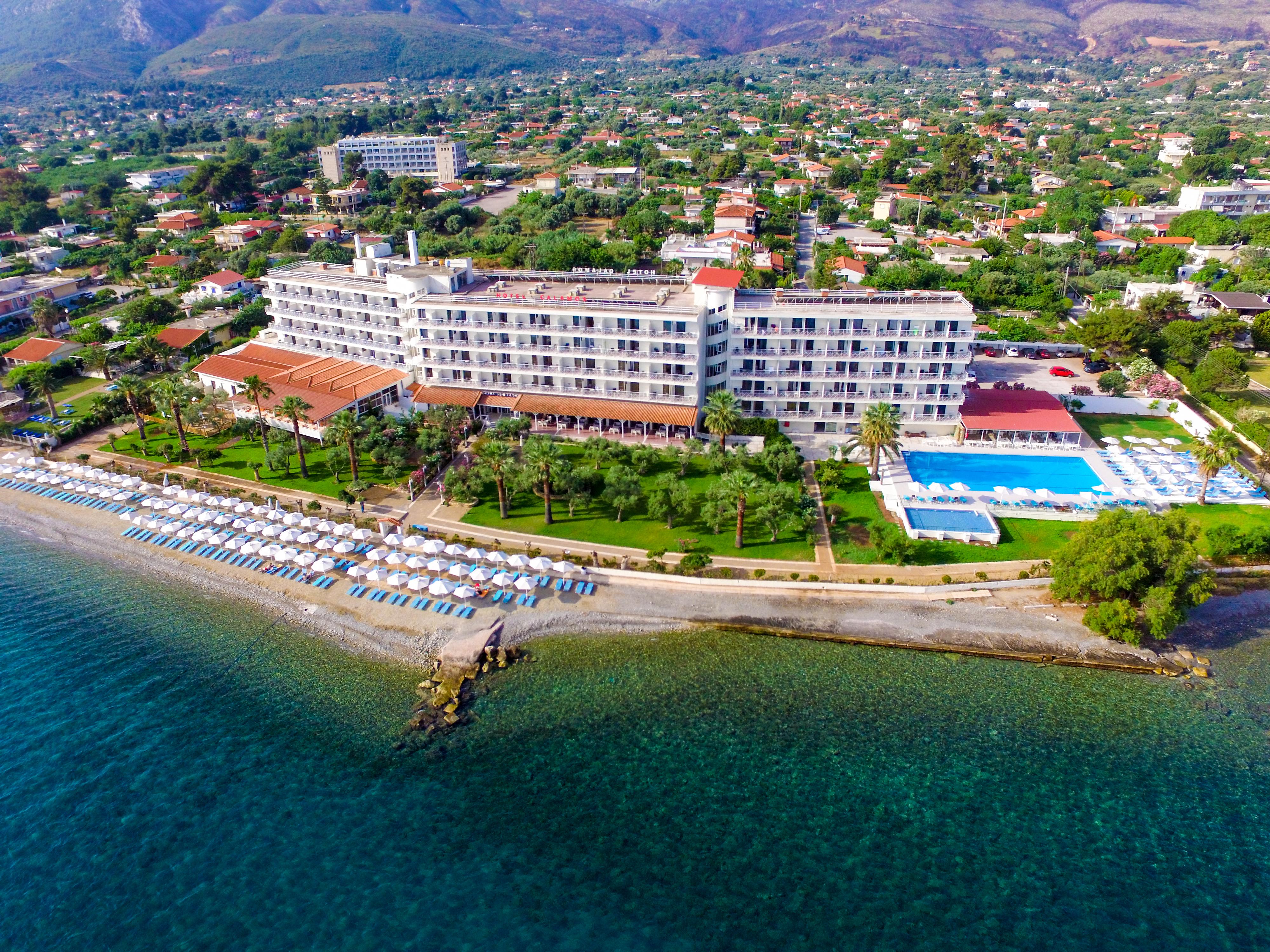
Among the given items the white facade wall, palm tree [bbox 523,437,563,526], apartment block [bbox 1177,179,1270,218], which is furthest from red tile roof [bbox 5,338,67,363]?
apartment block [bbox 1177,179,1270,218]

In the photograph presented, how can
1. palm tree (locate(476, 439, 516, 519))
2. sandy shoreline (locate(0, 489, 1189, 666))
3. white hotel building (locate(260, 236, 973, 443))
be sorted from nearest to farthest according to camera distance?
sandy shoreline (locate(0, 489, 1189, 666)), palm tree (locate(476, 439, 516, 519)), white hotel building (locate(260, 236, 973, 443))

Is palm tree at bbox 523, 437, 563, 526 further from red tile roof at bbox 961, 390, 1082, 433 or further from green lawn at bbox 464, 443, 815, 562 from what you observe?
red tile roof at bbox 961, 390, 1082, 433

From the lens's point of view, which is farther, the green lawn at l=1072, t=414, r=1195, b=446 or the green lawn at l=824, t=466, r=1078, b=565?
the green lawn at l=1072, t=414, r=1195, b=446

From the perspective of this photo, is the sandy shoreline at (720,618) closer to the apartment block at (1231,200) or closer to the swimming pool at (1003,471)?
the swimming pool at (1003,471)

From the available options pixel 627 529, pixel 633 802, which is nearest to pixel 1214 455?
pixel 627 529

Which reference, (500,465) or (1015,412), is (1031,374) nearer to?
(1015,412)

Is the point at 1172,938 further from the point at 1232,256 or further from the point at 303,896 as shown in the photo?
the point at 1232,256

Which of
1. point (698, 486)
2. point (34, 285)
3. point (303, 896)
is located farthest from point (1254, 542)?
point (34, 285)
